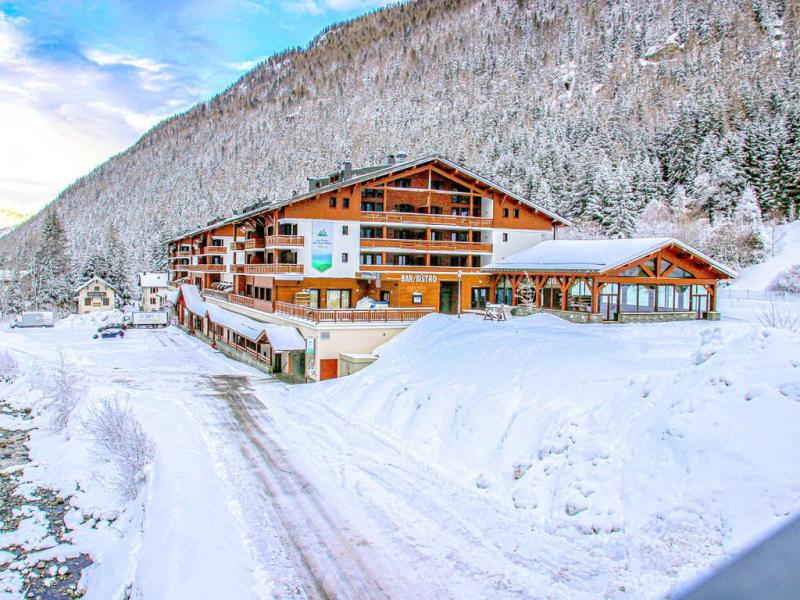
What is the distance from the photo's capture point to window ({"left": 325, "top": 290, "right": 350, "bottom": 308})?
38.1 metres

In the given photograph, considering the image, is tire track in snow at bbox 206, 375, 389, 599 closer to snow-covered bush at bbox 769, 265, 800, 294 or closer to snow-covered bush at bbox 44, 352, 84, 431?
snow-covered bush at bbox 44, 352, 84, 431

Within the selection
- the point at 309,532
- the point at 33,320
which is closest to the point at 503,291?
the point at 309,532

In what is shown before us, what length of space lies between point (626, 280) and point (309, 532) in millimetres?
26588

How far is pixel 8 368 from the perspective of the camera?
1580 inches

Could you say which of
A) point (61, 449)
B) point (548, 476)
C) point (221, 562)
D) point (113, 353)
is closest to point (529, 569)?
point (548, 476)

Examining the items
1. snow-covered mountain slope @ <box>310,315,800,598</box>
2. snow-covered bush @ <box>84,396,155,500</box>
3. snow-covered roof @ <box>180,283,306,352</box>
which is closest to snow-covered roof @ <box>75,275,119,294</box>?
snow-covered roof @ <box>180,283,306,352</box>

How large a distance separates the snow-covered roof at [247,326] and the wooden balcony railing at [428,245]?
9175 millimetres

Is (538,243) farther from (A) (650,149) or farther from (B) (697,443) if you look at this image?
(A) (650,149)

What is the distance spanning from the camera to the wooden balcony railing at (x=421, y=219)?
3894 cm

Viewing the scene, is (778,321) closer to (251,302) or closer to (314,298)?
(314,298)

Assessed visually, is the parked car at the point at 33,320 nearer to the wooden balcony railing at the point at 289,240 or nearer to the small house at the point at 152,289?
the small house at the point at 152,289

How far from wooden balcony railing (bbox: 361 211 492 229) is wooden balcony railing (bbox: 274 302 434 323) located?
29.0 feet

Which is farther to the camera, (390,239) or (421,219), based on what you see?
(421,219)

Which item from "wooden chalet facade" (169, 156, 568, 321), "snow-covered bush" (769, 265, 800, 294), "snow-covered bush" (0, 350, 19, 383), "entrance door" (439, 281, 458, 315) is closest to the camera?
"wooden chalet facade" (169, 156, 568, 321)
